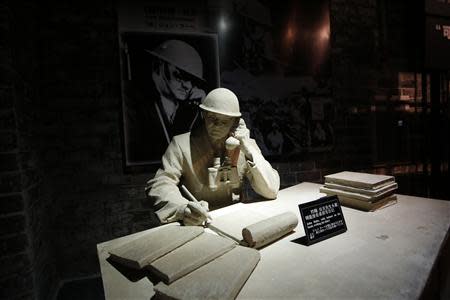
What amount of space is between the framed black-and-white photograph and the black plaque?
1744 mm

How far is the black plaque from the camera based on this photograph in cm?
121

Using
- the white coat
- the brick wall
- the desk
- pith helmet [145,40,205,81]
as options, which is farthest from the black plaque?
pith helmet [145,40,205,81]

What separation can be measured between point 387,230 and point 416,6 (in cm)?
345

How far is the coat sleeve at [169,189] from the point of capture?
1460mm

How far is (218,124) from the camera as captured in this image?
5.82 ft

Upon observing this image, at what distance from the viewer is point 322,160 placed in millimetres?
3311

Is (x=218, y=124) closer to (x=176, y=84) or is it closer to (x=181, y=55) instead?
(x=176, y=84)

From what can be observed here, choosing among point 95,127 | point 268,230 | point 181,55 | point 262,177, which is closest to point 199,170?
point 262,177

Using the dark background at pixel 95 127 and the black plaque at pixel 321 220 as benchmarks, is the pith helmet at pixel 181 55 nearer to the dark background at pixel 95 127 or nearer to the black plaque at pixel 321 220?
the dark background at pixel 95 127

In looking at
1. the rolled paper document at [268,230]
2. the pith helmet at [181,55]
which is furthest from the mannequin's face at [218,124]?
the pith helmet at [181,55]

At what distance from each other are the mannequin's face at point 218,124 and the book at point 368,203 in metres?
0.82

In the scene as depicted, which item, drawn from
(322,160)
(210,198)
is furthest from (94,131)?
(322,160)

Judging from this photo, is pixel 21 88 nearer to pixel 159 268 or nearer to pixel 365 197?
pixel 159 268

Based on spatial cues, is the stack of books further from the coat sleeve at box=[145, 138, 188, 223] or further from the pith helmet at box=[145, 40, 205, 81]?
the pith helmet at box=[145, 40, 205, 81]
